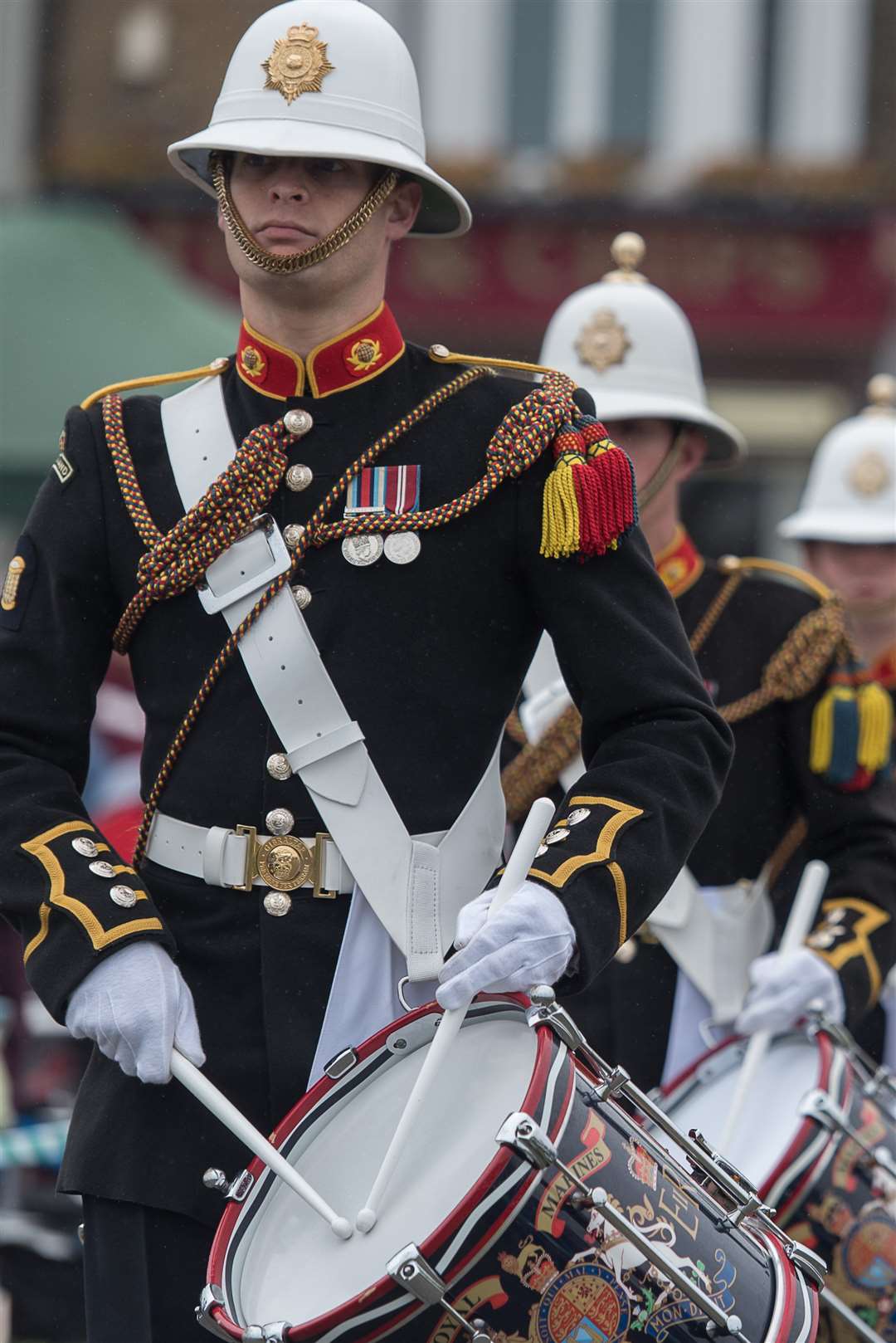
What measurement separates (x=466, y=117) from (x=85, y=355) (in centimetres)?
795

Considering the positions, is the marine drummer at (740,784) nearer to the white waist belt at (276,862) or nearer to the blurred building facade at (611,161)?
the white waist belt at (276,862)

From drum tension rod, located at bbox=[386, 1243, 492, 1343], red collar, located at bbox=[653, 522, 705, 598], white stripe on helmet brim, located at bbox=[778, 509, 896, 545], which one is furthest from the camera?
white stripe on helmet brim, located at bbox=[778, 509, 896, 545]

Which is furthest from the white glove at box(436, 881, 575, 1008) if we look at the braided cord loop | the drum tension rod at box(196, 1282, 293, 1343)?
the braided cord loop

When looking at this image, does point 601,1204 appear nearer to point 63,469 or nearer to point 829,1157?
point 63,469

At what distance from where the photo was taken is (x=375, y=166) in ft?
10.2

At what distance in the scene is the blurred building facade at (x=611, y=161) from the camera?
16609 mm

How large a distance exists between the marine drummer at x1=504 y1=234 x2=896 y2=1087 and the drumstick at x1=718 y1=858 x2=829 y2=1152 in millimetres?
39

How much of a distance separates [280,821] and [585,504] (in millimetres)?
536

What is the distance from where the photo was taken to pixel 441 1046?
2.67 meters

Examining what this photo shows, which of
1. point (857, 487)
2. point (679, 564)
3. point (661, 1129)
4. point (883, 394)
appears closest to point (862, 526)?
point (857, 487)

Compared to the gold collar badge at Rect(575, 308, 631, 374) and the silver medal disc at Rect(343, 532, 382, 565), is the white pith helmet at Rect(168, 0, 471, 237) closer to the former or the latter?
the silver medal disc at Rect(343, 532, 382, 565)

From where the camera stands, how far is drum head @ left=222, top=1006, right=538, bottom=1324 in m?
2.58

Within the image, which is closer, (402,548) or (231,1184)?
(231,1184)

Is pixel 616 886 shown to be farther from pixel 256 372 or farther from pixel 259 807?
pixel 256 372
